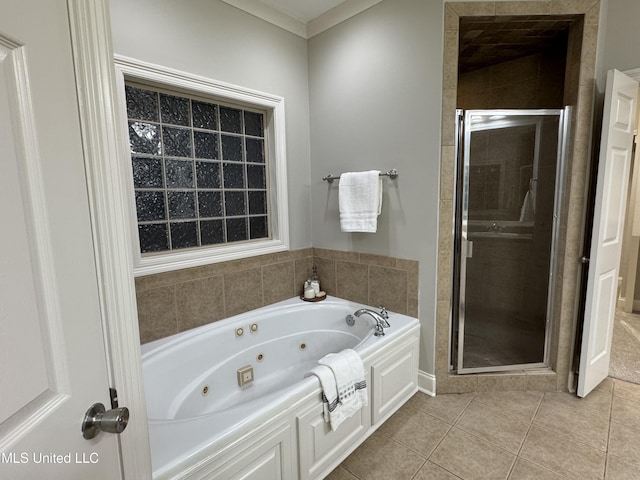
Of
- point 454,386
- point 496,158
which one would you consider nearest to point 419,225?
point 496,158

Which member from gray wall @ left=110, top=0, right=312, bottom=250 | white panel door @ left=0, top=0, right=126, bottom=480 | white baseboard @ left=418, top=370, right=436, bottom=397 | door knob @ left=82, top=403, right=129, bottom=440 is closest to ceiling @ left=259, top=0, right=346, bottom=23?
gray wall @ left=110, top=0, right=312, bottom=250

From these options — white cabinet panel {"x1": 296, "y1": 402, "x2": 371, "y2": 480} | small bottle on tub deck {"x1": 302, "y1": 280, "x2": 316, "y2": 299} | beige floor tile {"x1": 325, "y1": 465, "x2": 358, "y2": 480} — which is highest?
small bottle on tub deck {"x1": 302, "y1": 280, "x2": 316, "y2": 299}

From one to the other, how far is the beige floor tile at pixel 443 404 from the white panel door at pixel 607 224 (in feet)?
2.56

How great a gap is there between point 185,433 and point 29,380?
2.78 ft

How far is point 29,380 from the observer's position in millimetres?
500

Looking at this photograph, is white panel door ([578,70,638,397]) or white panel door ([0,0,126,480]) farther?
white panel door ([578,70,638,397])

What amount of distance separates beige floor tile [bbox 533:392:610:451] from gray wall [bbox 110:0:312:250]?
2.05m

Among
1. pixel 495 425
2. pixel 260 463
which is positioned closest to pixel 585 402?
pixel 495 425

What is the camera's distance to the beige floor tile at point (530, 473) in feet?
5.05

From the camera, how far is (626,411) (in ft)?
6.49

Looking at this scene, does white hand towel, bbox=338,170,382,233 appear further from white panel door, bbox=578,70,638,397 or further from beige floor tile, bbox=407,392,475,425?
white panel door, bbox=578,70,638,397

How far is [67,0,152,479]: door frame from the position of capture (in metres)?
0.66

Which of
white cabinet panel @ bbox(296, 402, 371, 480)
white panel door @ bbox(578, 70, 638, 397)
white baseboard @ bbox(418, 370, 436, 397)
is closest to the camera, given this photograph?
white cabinet panel @ bbox(296, 402, 371, 480)

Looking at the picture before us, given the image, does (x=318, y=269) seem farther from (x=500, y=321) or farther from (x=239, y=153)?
(x=500, y=321)
